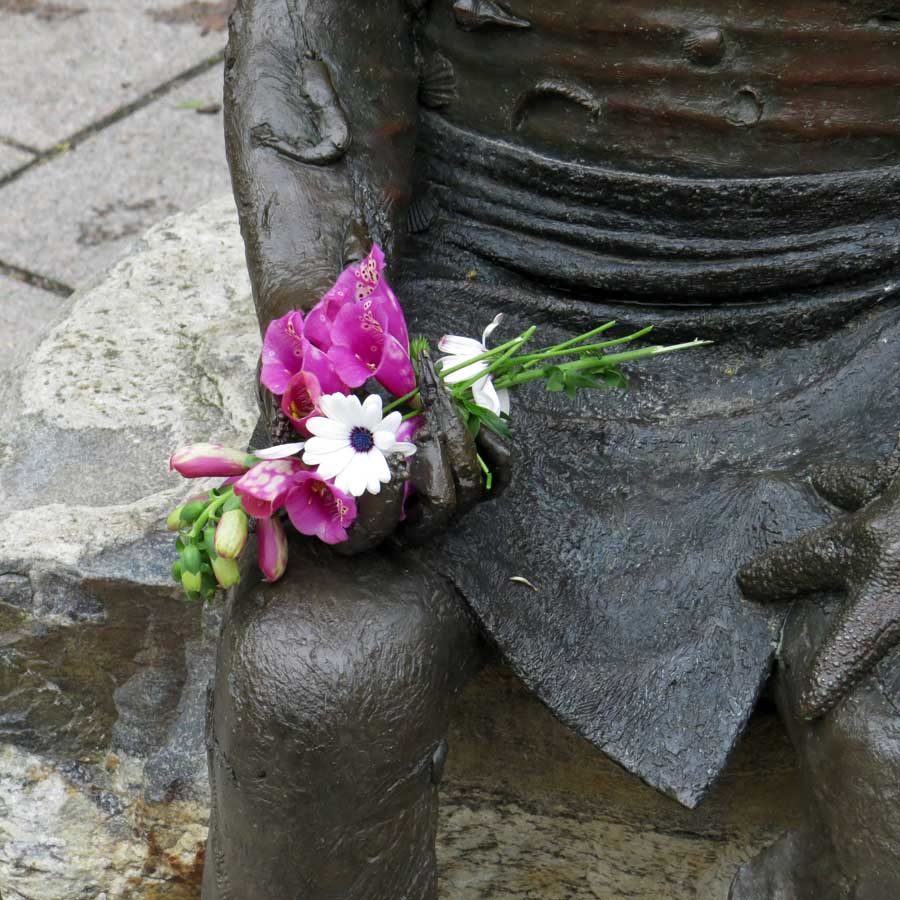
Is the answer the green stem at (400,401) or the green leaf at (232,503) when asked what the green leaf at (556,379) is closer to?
the green stem at (400,401)

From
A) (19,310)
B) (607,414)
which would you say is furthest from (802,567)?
(19,310)

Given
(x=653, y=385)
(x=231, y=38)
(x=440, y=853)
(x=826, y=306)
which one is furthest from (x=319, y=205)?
(x=440, y=853)

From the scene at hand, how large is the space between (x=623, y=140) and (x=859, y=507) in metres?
0.48

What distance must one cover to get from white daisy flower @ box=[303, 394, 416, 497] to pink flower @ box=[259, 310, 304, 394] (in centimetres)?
7

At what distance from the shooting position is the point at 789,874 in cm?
154

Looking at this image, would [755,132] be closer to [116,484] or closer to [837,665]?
[837,665]

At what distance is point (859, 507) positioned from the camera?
5.06 ft

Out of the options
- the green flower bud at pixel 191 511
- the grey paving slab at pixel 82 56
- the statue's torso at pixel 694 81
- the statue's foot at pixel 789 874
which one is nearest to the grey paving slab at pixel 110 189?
the grey paving slab at pixel 82 56

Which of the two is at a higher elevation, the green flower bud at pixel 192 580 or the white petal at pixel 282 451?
the white petal at pixel 282 451

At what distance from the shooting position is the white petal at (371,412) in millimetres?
1420

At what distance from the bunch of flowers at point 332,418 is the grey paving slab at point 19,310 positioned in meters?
1.82

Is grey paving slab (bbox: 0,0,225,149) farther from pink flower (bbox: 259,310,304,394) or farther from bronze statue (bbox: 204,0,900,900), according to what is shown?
pink flower (bbox: 259,310,304,394)

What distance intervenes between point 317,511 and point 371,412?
0.11 meters

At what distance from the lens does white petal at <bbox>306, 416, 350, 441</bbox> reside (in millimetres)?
1423
